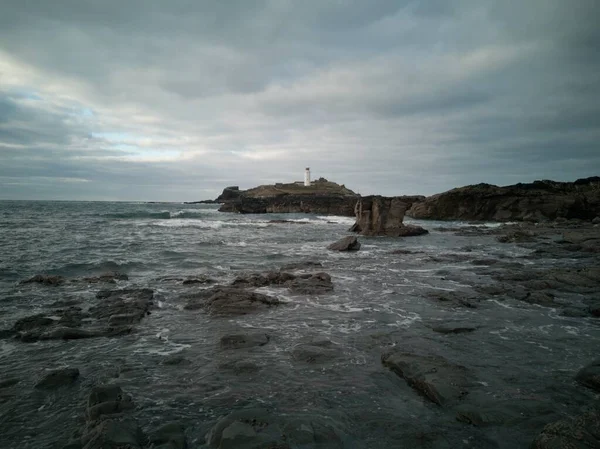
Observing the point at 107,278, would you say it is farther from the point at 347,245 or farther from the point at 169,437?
the point at 347,245

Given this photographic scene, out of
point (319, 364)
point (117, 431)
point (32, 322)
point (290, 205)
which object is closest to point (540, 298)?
point (319, 364)

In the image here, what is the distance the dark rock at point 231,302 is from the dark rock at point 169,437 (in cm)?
603

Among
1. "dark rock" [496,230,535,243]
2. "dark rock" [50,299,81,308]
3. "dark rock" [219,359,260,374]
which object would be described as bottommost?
"dark rock" [50,299,81,308]

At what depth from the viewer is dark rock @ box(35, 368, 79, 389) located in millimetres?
6730

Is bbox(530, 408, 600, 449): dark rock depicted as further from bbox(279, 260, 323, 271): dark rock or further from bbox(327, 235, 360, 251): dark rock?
bbox(327, 235, 360, 251): dark rock

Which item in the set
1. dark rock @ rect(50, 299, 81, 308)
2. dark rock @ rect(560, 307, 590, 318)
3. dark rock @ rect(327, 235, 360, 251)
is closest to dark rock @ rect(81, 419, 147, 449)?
dark rock @ rect(50, 299, 81, 308)

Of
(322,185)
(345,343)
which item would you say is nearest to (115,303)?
(345,343)

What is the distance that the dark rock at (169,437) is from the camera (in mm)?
4945

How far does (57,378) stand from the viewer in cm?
686

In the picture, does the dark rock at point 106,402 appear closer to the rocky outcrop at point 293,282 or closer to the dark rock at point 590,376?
the dark rock at point 590,376

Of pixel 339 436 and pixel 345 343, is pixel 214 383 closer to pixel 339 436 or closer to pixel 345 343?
pixel 339 436

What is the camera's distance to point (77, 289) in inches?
568

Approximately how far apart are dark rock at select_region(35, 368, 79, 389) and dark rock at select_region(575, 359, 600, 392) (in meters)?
9.93

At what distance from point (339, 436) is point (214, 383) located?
2.79 meters
